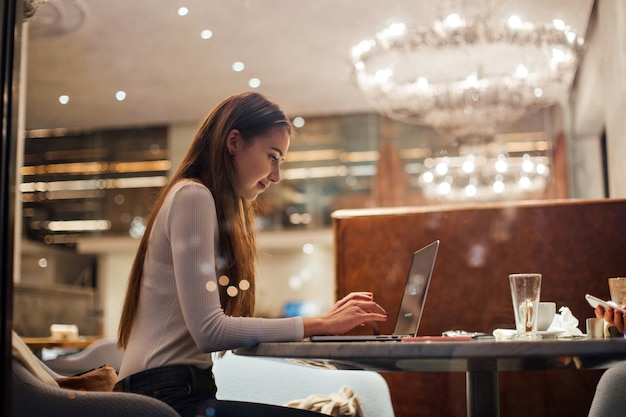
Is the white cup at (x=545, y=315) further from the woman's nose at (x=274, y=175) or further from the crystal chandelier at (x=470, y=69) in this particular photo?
the crystal chandelier at (x=470, y=69)

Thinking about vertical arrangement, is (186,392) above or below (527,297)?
below

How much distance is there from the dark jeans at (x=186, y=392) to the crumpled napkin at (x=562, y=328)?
1.48 ft

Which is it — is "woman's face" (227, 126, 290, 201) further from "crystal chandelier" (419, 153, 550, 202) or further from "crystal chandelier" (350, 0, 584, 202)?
"crystal chandelier" (419, 153, 550, 202)

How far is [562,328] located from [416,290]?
35cm

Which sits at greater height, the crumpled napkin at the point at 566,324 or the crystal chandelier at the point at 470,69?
the crystal chandelier at the point at 470,69

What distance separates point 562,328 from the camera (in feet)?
5.57

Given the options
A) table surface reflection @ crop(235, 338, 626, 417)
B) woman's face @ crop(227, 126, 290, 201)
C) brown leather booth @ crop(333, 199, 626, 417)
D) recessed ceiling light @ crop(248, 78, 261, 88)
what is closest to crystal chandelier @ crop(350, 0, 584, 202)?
recessed ceiling light @ crop(248, 78, 261, 88)

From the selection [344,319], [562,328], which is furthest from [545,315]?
[344,319]

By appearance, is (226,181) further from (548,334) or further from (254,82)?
(254,82)

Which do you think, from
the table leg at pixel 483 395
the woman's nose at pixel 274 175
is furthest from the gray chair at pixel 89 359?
the table leg at pixel 483 395

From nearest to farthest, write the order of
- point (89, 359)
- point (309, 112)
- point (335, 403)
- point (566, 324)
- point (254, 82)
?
point (566, 324) → point (335, 403) → point (89, 359) → point (254, 82) → point (309, 112)

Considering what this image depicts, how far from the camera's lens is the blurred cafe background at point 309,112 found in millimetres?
5730

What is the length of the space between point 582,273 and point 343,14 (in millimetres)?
4086

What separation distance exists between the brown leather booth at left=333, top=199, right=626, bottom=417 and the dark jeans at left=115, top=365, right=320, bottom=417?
3.62 feet
